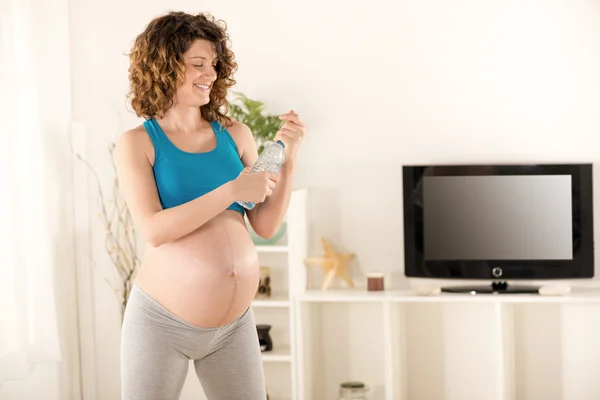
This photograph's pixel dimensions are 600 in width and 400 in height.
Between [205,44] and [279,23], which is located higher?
[279,23]

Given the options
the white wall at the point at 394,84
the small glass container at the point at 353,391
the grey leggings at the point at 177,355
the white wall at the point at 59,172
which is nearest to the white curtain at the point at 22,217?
the white wall at the point at 59,172

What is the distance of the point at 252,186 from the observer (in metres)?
1.72

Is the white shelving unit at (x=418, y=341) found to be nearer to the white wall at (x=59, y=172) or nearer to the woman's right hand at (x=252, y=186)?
the white wall at (x=59, y=172)

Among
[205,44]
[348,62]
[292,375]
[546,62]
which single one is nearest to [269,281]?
[292,375]

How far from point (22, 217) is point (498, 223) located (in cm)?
200

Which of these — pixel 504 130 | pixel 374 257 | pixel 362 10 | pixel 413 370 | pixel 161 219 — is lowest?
pixel 413 370

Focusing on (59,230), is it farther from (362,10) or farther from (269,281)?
(362,10)

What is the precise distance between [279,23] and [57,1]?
3.44ft

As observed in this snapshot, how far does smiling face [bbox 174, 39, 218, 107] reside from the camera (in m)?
1.82

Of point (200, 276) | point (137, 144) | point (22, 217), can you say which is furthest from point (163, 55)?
point (22, 217)

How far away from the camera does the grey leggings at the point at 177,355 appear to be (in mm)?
→ 1751

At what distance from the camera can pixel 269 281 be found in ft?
12.7

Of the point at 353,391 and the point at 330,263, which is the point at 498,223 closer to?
the point at 330,263

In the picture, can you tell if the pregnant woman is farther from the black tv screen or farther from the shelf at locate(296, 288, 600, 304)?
the black tv screen
